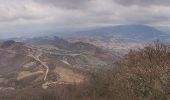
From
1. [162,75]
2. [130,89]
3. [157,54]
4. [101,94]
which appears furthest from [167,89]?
[101,94]

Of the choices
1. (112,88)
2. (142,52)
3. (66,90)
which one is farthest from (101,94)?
(66,90)

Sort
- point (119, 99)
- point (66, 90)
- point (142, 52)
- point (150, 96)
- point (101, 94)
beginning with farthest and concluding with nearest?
point (66, 90) < point (101, 94) < point (142, 52) < point (119, 99) < point (150, 96)

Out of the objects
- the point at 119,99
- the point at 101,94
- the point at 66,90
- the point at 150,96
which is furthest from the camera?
the point at 66,90

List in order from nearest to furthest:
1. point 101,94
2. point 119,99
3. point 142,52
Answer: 1. point 119,99
2. point 142,52
3. point 101,94

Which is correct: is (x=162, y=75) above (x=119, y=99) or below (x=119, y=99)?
above

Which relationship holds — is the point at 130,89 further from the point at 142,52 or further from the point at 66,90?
the point at 66,90

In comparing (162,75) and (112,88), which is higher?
(162,75)

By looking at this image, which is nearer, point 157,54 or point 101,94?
point 157,54

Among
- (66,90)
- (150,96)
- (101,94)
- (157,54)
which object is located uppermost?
(157,54)

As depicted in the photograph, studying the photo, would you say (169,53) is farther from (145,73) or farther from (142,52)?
(145,73)
